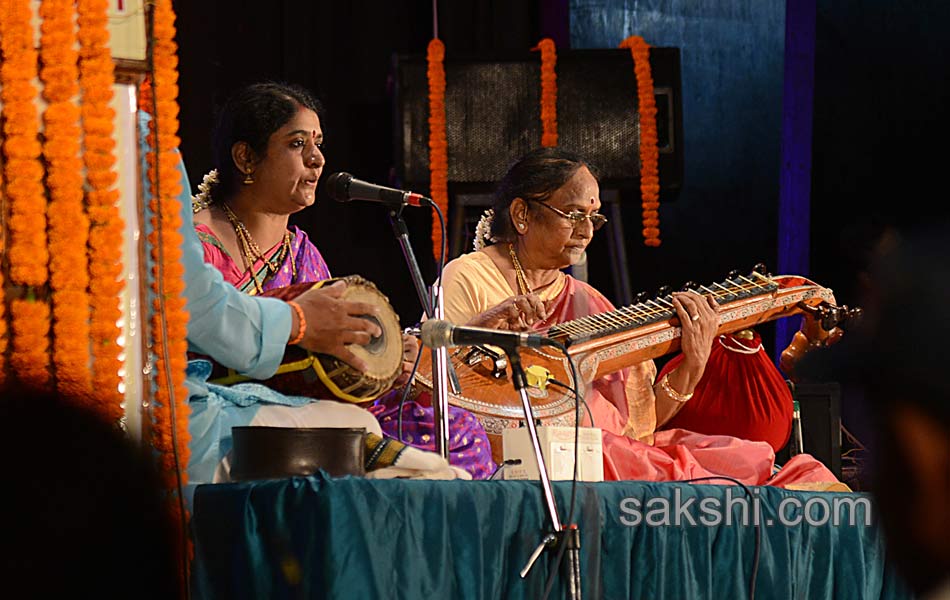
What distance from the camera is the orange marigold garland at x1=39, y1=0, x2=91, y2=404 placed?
7.48 feet

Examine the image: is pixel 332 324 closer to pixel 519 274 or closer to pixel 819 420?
pixel 519 274

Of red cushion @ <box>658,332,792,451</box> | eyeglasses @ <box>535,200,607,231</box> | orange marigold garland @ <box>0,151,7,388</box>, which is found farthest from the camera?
eyeglasses @ <box>535,200,607,231</box>

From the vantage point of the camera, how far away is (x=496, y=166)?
5574 mm

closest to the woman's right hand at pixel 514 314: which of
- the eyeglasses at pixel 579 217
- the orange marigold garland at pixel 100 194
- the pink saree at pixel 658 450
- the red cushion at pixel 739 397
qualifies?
the pink saree at pixel 658 450

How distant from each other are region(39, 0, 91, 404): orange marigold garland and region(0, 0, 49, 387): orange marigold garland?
0.07ft

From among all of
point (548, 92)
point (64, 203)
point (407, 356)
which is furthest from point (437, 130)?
point (64, 203)

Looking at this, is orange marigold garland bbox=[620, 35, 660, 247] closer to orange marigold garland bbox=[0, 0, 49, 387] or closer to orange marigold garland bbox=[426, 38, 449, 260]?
orange marigold garland bbox=[426, 38, 449, 260]

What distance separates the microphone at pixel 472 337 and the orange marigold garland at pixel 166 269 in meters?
0.48

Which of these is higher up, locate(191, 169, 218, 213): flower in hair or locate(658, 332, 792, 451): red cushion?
Result: locate(191, 169, 218, 213): flower in hair

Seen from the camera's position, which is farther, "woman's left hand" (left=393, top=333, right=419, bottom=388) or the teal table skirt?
"woman's left hand" (left=393, top=333, right=419, bottom=388)

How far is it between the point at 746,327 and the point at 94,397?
245 centimetres

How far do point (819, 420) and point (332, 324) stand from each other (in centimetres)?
214

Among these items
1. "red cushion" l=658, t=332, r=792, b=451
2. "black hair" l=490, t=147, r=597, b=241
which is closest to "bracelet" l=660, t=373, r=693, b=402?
"red cushion" l=658, t=332, r=792, b=451

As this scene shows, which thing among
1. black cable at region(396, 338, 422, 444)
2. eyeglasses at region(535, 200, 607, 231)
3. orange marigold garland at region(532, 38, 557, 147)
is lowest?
black cable at region(396, 338, 422, 444)
